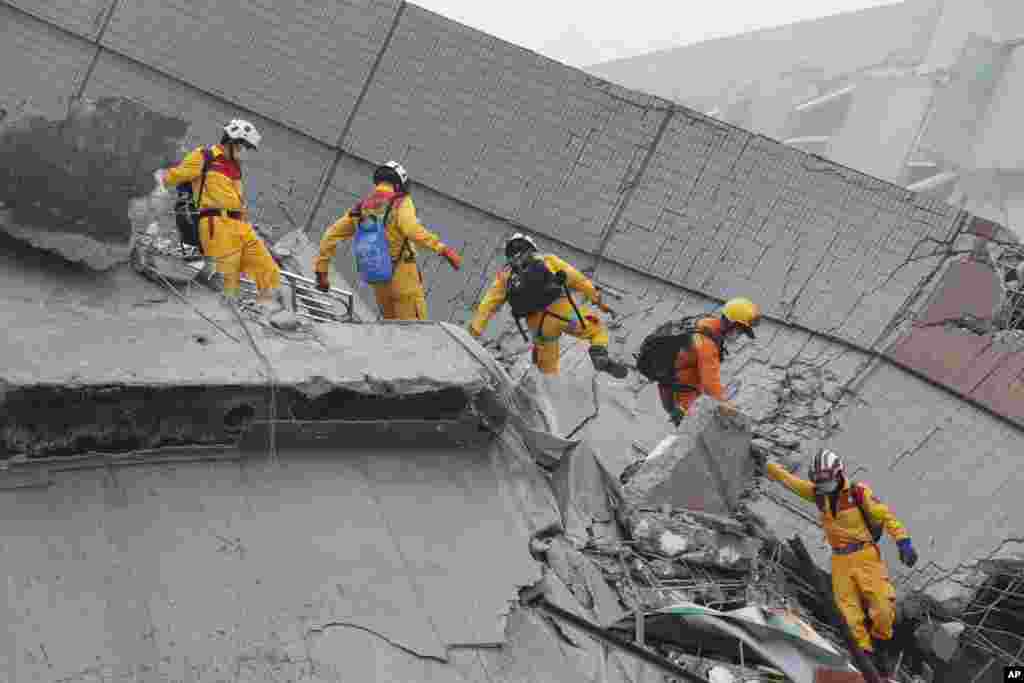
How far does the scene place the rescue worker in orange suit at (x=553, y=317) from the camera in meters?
6.65

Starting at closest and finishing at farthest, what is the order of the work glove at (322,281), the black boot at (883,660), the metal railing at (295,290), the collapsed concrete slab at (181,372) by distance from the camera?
the collapsed concrete slab at (181,372)
the metal railing at (295,290)
the black boot at (883,660)
the work glove at (322,281)

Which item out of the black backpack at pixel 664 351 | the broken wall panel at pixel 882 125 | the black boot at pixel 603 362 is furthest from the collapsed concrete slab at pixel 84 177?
the broken wall panel at pixel 882 125

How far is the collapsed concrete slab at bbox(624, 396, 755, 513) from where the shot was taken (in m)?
5.25

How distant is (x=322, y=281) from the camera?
6.54 m

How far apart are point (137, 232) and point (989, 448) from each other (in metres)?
5.85

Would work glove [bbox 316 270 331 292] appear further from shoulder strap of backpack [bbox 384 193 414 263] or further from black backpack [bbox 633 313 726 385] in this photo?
black backpack [bbox 633 313 726 385]

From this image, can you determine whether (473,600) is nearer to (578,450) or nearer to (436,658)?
(436,658)

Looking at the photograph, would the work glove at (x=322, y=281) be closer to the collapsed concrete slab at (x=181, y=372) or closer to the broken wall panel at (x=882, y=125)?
the collapsed concrete slab at (x=181, y=372)

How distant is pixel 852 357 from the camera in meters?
7.74

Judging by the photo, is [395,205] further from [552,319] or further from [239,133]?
[552,319]

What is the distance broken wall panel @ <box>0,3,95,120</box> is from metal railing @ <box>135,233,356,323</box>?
4648 millimetres

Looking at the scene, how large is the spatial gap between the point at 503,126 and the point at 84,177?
5405 millimetres

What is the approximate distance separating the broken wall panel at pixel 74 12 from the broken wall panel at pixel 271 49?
A: 16 centimetres

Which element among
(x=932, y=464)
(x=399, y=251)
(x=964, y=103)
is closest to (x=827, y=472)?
(x=932, y=464)
